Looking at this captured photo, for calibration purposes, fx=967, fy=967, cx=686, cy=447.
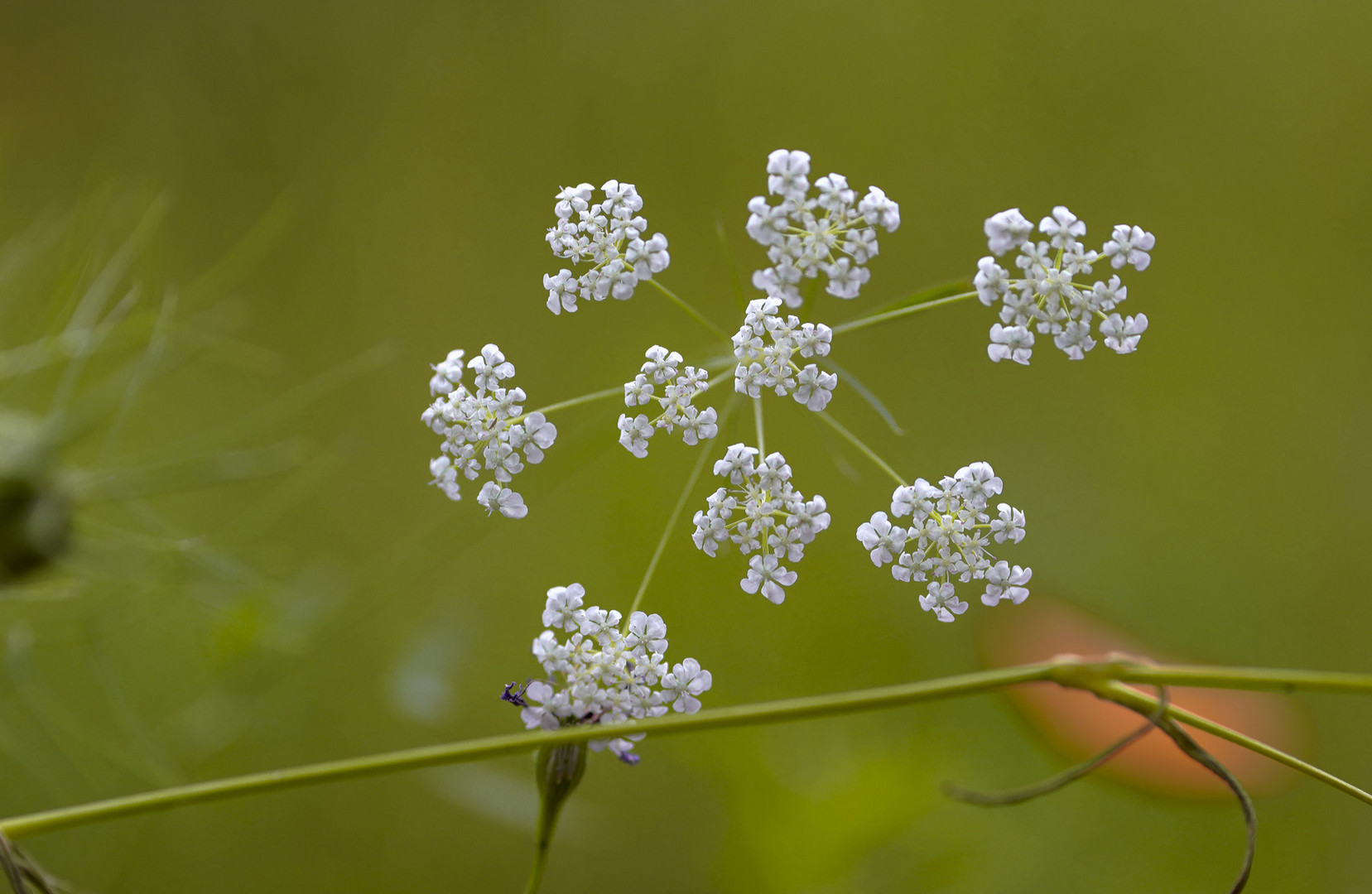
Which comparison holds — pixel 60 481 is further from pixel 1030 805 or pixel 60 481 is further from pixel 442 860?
pixel 1030 805

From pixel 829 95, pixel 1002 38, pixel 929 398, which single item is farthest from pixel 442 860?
pixel 1002 38

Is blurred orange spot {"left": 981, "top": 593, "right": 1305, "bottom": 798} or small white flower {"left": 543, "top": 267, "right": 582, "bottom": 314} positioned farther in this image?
blurred orange spot {"left": 981, "top": 593, "right": 1305, "bottom": 798}

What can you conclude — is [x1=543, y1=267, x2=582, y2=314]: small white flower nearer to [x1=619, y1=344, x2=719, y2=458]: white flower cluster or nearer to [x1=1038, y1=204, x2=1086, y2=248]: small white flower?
[x1=619, y1=344, x2=719, y2=458]: white flower cluster

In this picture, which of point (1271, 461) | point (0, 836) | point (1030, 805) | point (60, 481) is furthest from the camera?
point (1271, 461)

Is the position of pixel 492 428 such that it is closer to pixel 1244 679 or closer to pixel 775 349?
pixel 775 349

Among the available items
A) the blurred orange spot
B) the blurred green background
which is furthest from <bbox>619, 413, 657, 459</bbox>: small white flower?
the blurred orange spot
